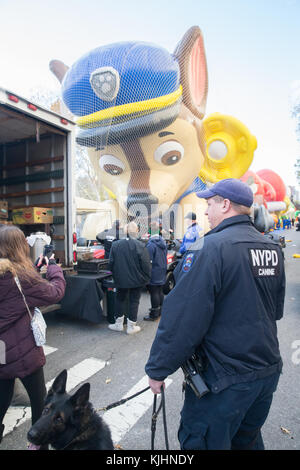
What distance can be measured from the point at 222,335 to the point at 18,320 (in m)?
1.48

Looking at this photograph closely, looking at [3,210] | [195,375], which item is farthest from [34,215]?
[195,375]

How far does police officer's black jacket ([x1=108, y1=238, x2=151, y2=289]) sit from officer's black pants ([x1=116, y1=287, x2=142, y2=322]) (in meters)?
0.17

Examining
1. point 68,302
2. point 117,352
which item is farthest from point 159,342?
point 68,302

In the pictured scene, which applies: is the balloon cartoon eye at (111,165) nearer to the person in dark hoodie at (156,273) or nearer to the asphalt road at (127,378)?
the person in dark hoodie at (156,273)

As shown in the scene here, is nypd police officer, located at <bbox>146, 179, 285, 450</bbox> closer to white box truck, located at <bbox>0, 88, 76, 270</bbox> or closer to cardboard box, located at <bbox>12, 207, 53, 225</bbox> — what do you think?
white box truck, located at <bbox>0, 88, 76, 270</bbox>

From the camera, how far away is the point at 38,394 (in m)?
2.11

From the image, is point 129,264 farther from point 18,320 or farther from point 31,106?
point 31,106

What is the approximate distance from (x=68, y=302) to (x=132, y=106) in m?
4.56

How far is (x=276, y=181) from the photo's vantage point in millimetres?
22094

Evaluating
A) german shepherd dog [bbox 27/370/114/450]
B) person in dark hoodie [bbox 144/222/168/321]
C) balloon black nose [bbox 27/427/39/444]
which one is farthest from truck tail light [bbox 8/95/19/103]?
balloon black nose [bbox 27/427/39/444]

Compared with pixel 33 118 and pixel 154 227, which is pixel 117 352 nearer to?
pixel 154 227

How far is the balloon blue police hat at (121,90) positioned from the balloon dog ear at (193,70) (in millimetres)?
523

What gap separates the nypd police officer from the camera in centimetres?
139

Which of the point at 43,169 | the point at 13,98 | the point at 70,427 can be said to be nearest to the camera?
the point at 70,427
